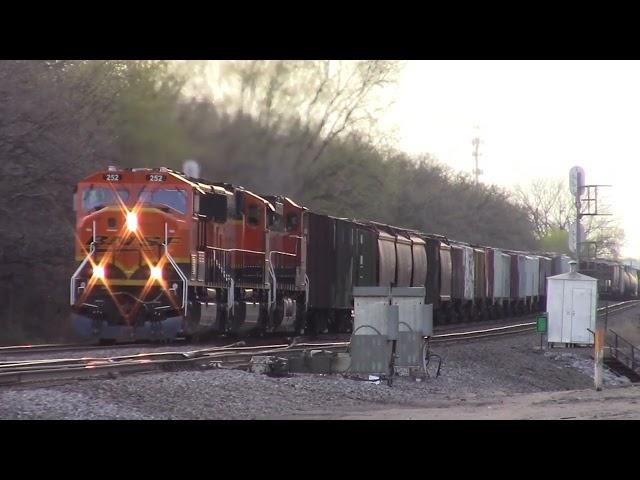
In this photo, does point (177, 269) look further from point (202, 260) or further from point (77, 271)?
point (77, 271)

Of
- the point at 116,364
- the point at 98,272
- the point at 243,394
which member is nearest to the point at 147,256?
the point at 98,272

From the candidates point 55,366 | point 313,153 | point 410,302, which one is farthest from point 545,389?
point 313,153

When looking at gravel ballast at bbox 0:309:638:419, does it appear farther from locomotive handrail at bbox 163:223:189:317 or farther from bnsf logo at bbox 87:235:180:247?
bnsf logo at bbox 87:235:180:247

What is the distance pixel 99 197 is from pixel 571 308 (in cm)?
1638

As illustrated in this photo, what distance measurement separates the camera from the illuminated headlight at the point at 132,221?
21234 millimetres

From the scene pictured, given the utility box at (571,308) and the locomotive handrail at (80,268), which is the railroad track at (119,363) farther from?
the utility box at (571,308)

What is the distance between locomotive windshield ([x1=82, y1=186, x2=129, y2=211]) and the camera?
848 inches

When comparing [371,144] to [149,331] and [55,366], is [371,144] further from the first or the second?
[55,366]

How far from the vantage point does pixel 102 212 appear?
843 inches

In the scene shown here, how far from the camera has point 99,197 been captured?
71.1 ft

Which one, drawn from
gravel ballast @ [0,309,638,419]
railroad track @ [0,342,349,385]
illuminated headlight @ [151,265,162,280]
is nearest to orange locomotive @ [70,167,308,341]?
illuminated headlight @ [151,265,162,280]

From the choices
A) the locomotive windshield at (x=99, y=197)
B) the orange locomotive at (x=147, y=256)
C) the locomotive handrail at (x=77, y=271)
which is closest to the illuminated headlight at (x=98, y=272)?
the orange locomotive at (x=147, y=256)

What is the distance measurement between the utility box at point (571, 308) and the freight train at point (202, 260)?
532cm

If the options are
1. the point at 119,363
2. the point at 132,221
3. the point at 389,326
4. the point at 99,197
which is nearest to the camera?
the point at 119,363
